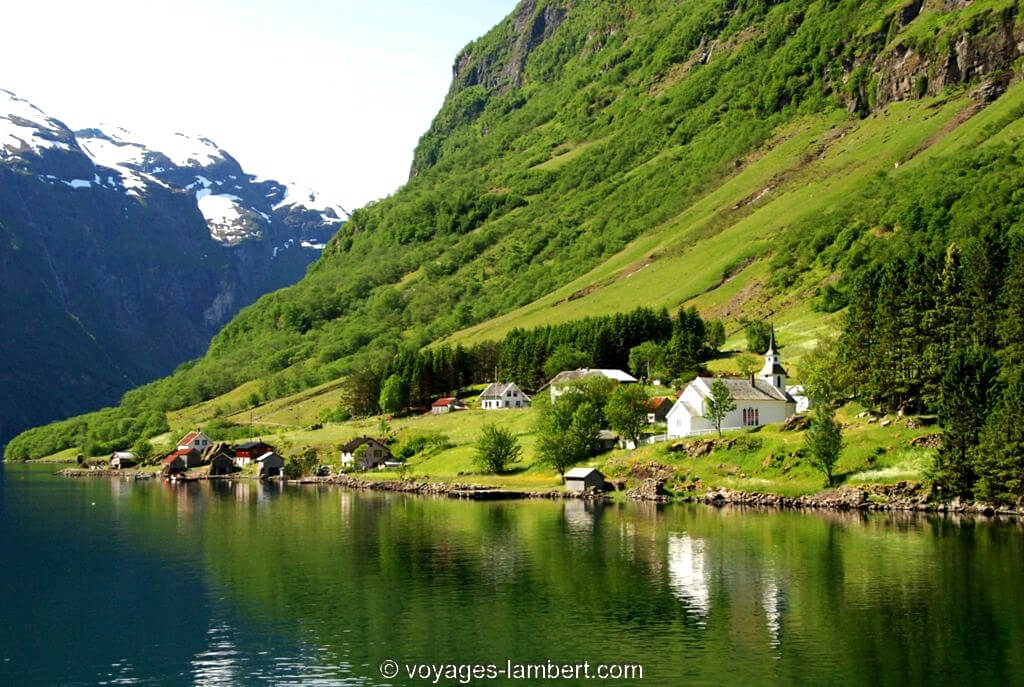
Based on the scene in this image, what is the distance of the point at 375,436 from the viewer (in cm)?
19562

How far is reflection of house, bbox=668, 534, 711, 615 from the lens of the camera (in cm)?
6962

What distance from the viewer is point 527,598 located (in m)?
71.2

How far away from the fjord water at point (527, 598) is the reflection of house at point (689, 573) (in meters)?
0.25

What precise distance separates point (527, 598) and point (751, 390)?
3456 inches

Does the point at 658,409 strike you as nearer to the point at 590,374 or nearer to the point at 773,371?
the point at 773,371

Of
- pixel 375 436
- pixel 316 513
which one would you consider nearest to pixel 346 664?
pixel 316 513

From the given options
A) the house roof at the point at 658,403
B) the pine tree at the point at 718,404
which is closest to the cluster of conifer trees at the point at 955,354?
the pine tree at the point at 718,404

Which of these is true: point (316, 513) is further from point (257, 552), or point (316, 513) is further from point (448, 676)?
point (448, 676)

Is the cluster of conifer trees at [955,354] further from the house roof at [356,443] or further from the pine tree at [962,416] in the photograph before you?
the house roof at [356,443]

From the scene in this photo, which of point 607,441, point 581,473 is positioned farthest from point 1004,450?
point 607,441

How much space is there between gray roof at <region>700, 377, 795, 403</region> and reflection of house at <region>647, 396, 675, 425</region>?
13.9 m

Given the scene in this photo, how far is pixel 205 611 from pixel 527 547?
31378 mm

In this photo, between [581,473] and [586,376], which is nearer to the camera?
[581,473]

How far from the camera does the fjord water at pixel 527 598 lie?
183 feet
